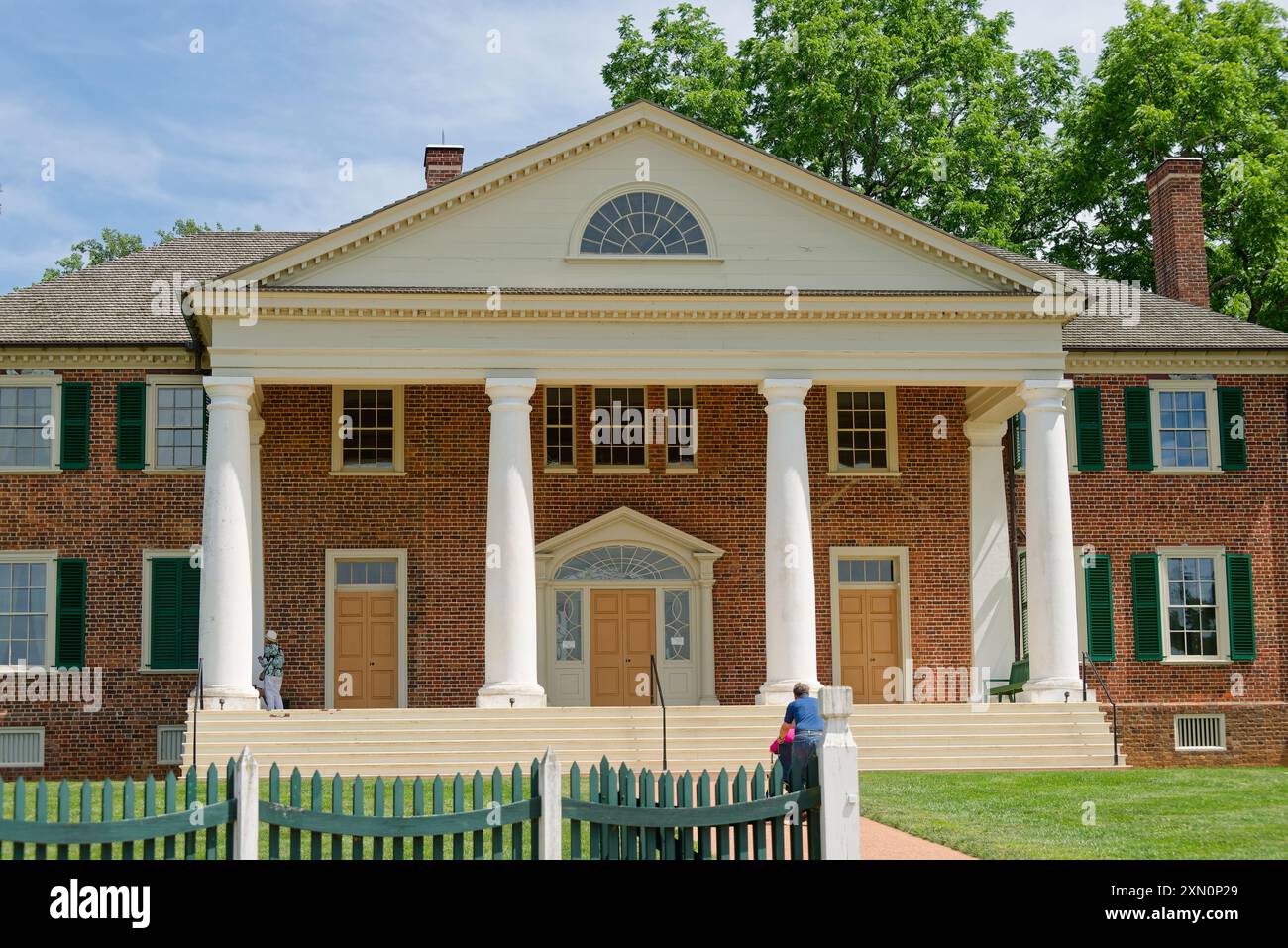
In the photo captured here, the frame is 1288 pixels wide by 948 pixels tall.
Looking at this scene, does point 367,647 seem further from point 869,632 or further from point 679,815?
point 679,815

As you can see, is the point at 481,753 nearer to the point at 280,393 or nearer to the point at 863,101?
the point at 280,393

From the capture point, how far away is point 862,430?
3119 cm

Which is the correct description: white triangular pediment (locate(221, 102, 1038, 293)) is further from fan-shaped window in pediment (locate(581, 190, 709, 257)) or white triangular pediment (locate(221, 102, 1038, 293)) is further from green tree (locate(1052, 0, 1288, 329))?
green tree (locate(1052, 0, 1288, 329))

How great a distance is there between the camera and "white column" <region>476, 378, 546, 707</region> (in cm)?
2581

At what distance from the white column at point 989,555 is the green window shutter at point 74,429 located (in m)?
16.0

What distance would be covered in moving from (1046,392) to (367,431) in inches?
475

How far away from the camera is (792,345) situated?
27.0 m

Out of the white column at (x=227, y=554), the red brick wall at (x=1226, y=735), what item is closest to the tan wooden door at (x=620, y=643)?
the white column at (x=227, y=554)

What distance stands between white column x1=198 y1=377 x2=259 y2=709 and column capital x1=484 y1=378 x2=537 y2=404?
382 cm

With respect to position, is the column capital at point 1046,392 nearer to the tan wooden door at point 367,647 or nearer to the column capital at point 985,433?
the column capital at point 985,433

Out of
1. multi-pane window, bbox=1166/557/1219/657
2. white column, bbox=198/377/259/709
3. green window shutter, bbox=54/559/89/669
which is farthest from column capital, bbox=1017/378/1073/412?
green window shutter, bbox=54/559/89/669

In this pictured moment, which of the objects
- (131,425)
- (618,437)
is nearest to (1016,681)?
(618,437)

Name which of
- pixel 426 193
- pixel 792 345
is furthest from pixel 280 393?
pixel 792 345
